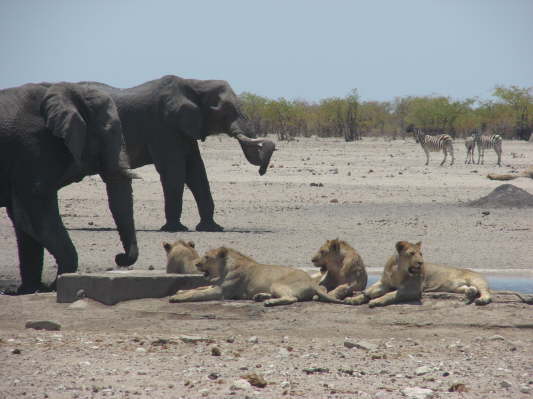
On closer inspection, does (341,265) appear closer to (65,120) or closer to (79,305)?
(79,305)

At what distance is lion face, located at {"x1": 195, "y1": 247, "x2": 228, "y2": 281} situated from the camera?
1016 cm

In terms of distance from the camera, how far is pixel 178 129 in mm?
18062

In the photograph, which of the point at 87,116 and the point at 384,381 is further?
the point at 87,116

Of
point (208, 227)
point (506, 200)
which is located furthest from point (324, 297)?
point (506, 200)

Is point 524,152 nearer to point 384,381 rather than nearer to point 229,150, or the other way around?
point 229,150

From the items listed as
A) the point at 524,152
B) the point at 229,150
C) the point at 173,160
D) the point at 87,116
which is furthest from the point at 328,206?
the point at 524,152

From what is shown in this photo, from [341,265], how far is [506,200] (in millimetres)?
12207

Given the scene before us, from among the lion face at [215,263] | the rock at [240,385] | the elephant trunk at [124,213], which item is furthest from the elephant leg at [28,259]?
the rock at [240,385]

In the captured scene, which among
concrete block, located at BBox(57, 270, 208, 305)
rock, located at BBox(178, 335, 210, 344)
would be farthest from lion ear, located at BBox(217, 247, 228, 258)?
rock, located at BBox(178, 335, 210, 344)

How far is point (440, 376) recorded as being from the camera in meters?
7.32

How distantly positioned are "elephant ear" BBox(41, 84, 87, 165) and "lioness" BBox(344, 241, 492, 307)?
350cm

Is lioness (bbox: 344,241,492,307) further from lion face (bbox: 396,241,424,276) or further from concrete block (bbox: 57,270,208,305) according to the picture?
concrete block (bbox: 57,270,208,305)

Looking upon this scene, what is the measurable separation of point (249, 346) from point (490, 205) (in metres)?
14.0

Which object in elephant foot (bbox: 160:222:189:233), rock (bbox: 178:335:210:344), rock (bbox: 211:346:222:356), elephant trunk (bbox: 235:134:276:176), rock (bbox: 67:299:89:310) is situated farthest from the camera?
elephant trunk (bbox: 235:134:276:176)
